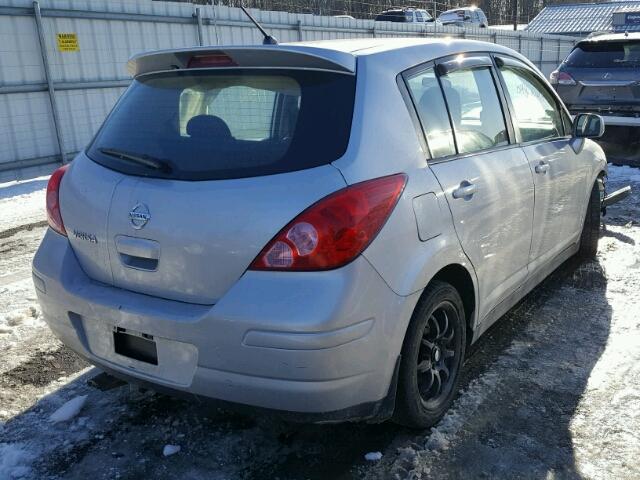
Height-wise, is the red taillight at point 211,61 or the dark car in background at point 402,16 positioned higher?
the dark car in background at point 402,16

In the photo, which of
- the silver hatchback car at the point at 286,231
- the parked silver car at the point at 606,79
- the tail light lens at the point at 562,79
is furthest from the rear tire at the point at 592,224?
the tail light lens at the point at 562,79

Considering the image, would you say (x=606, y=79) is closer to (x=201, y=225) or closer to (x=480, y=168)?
(x=480, y=168)

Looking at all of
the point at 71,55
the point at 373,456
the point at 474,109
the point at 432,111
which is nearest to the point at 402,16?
the point at 71,55

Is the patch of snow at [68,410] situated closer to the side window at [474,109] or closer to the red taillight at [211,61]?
the red taillight at [211,61]

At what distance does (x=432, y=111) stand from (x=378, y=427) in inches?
60.5

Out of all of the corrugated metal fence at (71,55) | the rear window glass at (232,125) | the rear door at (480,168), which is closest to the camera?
the rear window glass at (232,125)

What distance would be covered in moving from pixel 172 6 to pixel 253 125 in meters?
9.63

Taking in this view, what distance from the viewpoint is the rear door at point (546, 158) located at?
375 cm

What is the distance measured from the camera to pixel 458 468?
2.66 metres

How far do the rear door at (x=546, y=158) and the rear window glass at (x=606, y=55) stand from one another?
5.37m

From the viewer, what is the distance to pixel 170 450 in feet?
9.18

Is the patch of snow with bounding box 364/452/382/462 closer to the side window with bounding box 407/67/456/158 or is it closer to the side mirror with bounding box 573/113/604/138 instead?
the side window with bounding box 407/67/456/158

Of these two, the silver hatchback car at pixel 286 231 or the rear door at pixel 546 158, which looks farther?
the rear door at pixel 546 158

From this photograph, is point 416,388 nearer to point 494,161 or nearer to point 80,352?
point 494,161
